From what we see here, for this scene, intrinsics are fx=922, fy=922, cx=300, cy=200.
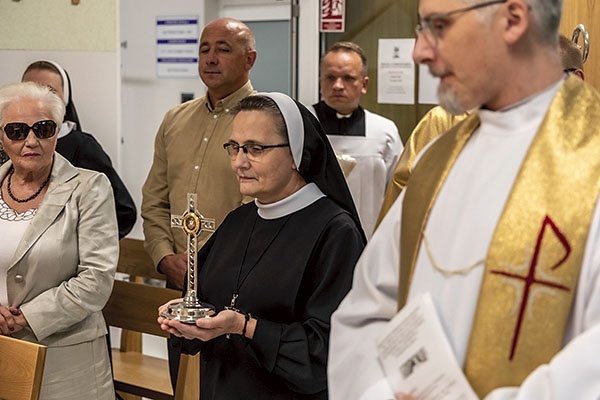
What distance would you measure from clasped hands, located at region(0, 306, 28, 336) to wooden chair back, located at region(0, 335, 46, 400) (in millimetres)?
288

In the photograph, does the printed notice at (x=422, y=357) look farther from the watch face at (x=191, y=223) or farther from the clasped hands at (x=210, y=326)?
the watch face at (x=191, y=223)

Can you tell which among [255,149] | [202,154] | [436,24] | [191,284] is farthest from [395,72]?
[436,24]

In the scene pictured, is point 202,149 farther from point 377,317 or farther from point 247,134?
point 377,317

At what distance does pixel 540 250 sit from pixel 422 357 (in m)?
0.30

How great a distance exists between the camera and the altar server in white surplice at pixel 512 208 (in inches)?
65.6

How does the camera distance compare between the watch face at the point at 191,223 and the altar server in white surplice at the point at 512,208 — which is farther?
the watch face at the point at 191,223

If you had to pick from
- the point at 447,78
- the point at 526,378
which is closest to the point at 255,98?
the point at 447,78

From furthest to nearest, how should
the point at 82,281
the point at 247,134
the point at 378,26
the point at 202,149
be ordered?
the point at 378,26 < the point at 202,149 < the point at 82,281 < the point at 247,134

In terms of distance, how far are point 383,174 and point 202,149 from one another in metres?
1.27

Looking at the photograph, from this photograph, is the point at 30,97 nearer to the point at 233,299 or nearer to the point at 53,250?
the point at 53,250

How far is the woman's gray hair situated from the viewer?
369 cm

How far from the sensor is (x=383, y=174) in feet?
16.9

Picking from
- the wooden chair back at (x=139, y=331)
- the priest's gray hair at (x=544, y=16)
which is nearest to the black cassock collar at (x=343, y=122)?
the wooden chair back at (x=139, y=331)

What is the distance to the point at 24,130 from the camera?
365 centimetres
